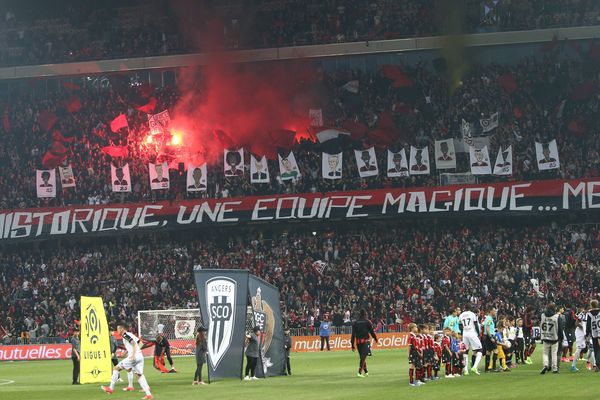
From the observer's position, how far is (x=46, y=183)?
6712cm

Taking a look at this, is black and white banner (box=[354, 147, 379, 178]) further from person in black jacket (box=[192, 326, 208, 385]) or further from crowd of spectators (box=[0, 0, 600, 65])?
person in black jacket (box=[192, 326, 208, 385])

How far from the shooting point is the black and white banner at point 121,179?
217ft

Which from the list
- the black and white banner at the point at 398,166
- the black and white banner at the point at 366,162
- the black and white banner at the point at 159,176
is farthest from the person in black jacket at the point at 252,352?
the black and white banner at the point at 159,176

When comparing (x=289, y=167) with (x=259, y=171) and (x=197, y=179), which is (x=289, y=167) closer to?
(x=259, y=171)

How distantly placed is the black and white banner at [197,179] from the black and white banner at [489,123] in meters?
17.0

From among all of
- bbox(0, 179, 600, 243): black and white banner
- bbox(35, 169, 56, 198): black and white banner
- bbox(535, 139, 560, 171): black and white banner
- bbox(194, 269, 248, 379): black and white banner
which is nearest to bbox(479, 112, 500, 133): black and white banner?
bbox(0, 179, 600, 243): black and white banner

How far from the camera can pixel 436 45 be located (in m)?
70.5

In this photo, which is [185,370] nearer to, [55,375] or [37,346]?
[55,375]

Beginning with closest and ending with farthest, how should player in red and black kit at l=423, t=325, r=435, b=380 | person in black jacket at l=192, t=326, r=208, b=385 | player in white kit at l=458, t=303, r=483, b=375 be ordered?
player in red and black kit at l=423, t=325, r=435, b=380, player in white kit at l=458, t=303, r=483, b=375, person in black jacket at l=192, t=326, r=208, b=385

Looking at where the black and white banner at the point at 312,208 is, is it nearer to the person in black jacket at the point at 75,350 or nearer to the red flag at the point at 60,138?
the red flag at the point at 60,138

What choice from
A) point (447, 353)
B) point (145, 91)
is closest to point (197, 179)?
point (145, 91)

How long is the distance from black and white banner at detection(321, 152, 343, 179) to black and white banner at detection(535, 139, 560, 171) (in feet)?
37.3

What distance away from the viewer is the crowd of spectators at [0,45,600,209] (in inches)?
2576

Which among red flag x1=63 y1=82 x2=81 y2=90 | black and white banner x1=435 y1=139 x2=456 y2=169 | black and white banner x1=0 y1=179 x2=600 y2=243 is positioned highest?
red flag x1=63 y1=82 x2=81 y2=90
